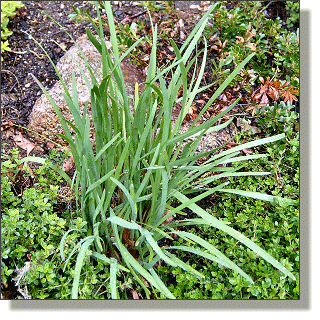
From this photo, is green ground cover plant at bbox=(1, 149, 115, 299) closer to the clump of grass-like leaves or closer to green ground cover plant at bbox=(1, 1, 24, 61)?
the clump of grass-like leaves

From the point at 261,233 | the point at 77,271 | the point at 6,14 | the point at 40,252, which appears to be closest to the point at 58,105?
the point at 6,14

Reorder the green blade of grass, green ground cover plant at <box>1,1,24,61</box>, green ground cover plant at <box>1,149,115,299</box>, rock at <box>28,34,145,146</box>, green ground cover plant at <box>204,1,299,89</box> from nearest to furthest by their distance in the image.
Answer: the green blade of grass
green ground cover plant at <box>1,149,115,299</box>
rock at <box>28,34,145,146</box>
green ground cover plant at <box>204,1,299,89</box>
green ground cover plant at <box>1,1,24,61</box>

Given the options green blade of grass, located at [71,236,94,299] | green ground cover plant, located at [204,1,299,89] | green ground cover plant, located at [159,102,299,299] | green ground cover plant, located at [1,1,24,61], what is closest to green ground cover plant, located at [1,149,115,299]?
green blade of grass, located at [71,236,94,299]

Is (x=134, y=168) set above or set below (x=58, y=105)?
below

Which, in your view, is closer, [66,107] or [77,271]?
[77,271]

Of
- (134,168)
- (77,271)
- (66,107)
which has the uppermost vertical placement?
(66,107)

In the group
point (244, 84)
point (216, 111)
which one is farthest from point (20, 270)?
point (244, 84)

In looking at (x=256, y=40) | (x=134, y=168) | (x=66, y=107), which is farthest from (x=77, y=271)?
(x=256, y=40)

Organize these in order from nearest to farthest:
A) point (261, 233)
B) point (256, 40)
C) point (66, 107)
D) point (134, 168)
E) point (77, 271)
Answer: point (77, 271), point (134, 168), point (261, 233), point (66, 107), point (256, 40)

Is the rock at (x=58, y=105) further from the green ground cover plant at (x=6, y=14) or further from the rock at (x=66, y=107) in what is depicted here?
the green ground cover plant at (x=6, y=14)

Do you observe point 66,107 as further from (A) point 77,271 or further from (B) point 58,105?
(A) point 77,271

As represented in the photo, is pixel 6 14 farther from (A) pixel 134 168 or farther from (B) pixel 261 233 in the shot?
(B) pixel 261 233

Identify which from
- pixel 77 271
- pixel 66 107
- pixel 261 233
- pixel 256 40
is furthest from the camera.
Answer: pixel 256 40

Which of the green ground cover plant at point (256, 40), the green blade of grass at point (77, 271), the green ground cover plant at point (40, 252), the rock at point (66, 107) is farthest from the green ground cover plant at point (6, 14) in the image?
the green blade of grass at point (77, 271)
